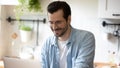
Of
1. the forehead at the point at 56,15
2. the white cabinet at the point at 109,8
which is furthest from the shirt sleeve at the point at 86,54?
the white cabinet at the point at 109,8

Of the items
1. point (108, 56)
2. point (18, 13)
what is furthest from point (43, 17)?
point (108, 56)

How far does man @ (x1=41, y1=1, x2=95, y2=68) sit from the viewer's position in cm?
147

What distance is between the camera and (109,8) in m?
2.75

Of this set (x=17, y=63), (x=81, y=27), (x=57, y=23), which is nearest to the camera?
(x=57, y=23)

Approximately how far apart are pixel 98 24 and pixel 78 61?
67.8 inches

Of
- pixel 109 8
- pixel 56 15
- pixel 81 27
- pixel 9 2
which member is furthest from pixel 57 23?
pixel 9 2

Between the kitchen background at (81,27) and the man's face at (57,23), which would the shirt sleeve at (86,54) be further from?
the kitchen background at (81,27)

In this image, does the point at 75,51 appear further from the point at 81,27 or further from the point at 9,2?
the point at 9,2

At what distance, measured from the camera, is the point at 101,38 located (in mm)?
3115

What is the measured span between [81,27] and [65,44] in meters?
1.59

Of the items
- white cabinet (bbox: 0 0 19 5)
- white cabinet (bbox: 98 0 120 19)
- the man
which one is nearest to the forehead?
the man

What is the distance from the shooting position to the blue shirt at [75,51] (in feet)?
4.86

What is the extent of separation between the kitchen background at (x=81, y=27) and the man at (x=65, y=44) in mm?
1262

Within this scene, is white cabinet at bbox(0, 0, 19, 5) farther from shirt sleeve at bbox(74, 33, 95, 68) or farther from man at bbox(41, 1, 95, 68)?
shirt sleeve at bbox(74, 33, 95, 68)
